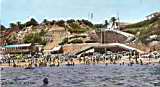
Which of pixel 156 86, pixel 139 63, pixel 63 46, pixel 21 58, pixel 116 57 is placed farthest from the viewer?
pixel 63 46

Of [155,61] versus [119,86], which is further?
[155,61]

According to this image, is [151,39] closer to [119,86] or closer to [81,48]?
[81,48]

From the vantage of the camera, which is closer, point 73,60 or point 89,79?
point 89,79

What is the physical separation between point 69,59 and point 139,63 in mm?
27763

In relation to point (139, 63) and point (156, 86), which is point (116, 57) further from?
point (156, 86)

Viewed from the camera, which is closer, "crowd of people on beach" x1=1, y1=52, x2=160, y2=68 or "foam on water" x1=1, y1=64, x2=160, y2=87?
"foam on water" x1=1, y1=64, x2=160, y2=87

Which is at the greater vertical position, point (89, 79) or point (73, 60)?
point (73, 60)

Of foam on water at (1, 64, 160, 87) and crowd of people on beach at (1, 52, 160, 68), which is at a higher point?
crowd of people on beach at (1, 52, 160, 68)

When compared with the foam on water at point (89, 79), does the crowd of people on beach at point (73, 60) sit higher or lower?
higher

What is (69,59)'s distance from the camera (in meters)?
164

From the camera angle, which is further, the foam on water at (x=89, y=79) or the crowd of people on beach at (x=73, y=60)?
the crowd of people on beach at (x=73, y=60)

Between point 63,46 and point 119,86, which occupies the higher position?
point 63,46

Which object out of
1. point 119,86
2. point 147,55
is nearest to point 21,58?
point 147,55

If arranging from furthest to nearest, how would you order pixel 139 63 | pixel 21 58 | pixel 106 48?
pixel 106 48, pixel 21 58, pixel 139 63
